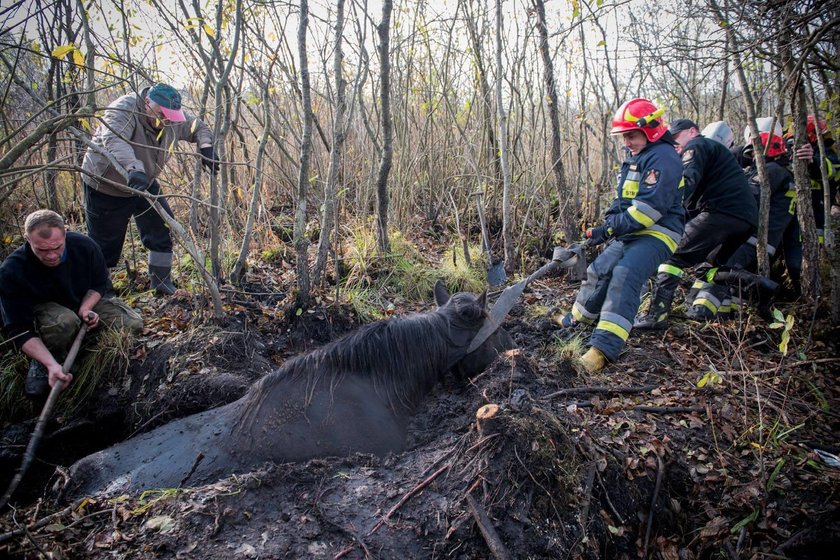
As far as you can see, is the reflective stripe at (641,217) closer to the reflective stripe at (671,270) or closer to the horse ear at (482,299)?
the reflective stripe at (671,270)

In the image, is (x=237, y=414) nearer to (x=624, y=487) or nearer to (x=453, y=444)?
(x=453, y=444)

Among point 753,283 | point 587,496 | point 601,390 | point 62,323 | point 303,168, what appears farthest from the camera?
point 753,283

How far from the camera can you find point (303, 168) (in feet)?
15.8

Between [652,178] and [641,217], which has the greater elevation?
[652,178]

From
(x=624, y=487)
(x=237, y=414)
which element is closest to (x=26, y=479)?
(x=237, y=414)

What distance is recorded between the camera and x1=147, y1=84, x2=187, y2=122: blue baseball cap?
15.6ft

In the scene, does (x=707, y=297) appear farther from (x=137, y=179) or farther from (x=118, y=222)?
(x=118, y=222)

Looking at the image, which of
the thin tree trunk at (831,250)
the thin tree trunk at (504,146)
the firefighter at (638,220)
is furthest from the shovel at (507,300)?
the thin tree trunk at (831,250)

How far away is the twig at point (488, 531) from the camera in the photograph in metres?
2.32

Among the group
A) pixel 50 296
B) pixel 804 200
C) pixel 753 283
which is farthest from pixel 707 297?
pixel 50 296

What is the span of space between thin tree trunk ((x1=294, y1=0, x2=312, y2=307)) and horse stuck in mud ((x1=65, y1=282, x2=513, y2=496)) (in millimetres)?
1648

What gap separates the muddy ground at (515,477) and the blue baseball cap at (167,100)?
223cm

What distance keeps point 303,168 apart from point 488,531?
145 inches

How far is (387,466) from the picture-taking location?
118 inches
